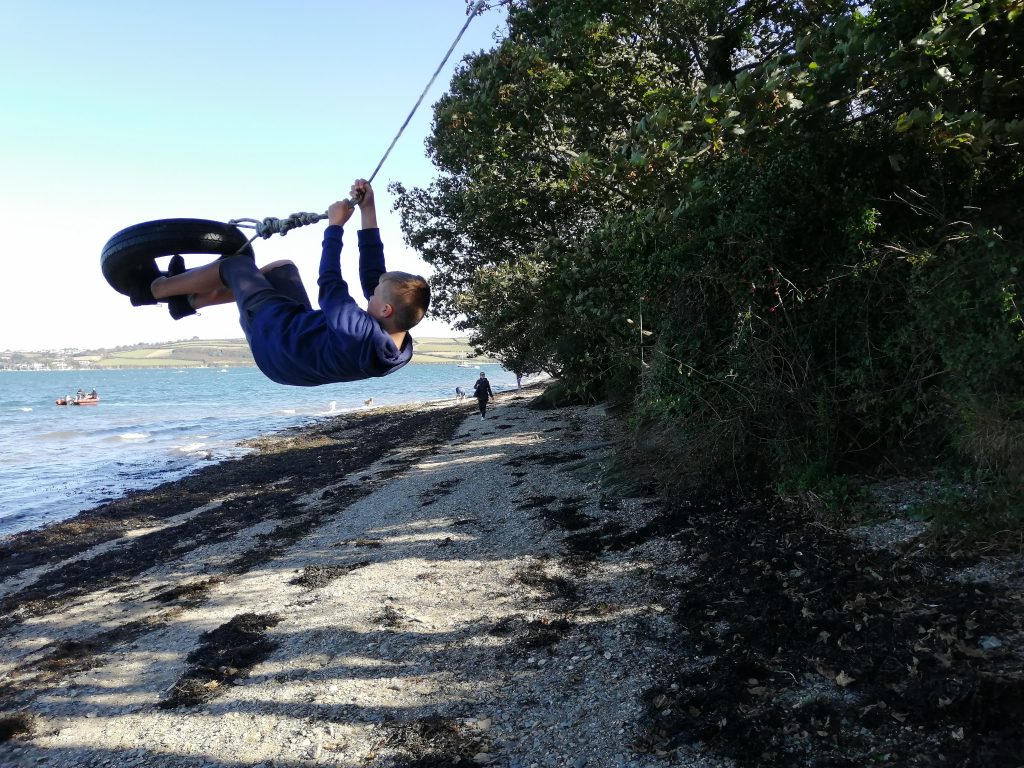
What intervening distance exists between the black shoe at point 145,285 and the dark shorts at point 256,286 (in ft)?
1.94

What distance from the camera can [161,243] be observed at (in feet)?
15.0

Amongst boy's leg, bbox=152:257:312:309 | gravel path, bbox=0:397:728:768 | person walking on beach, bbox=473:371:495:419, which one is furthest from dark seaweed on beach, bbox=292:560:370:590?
person walking on beach, bbox=473:371:495:419

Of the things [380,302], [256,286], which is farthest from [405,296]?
[256,286]

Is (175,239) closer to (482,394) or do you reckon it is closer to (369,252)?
(369,252)

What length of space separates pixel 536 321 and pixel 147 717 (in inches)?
594

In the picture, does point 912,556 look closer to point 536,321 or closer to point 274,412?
point 536,321

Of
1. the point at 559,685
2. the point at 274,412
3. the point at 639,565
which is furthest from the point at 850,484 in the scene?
the point at 274,412

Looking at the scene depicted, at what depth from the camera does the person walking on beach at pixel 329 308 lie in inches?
157

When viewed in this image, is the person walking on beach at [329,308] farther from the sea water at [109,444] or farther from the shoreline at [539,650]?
the sea water at [109,444]

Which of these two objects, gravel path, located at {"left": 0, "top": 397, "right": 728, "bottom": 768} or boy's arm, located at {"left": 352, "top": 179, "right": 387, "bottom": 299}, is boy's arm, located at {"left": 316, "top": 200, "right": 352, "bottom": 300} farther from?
gravel path, located at {"left": 0, "top": 397, "right": 728, "bottom": 768}

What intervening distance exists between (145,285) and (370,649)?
12.7ft

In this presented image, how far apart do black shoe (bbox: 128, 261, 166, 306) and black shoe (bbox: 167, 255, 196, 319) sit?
3.4 inches

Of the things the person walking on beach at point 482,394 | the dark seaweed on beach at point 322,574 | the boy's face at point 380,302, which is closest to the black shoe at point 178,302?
the boy's face at point 380,302

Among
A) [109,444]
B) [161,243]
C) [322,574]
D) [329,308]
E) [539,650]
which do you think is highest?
[161,243]
